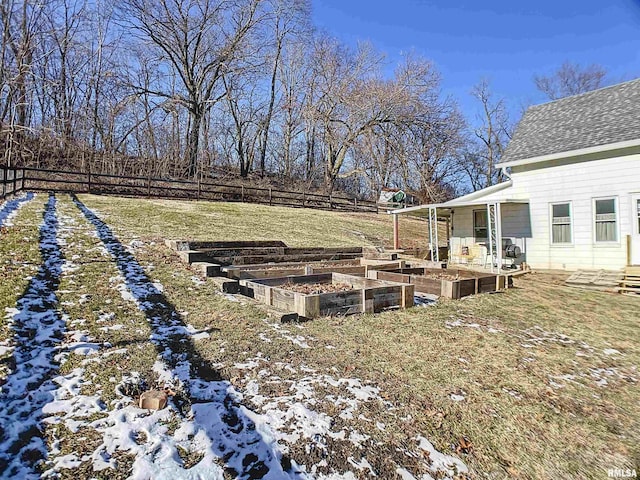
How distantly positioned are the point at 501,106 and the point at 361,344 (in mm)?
40262

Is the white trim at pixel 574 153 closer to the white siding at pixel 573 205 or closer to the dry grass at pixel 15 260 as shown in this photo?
the white siding at pixel 573 205

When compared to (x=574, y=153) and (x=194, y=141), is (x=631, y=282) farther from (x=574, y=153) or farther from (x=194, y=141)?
(x=194, y=141)

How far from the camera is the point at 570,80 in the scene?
35.0 metres

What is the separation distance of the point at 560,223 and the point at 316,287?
356 inches

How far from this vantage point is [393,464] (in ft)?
7.72

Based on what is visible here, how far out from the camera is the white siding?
10.2m

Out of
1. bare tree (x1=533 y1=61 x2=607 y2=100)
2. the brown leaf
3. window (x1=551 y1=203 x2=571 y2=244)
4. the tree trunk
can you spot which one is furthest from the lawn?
bare tree (x1=533 y1=61 x2=607 y2=100)

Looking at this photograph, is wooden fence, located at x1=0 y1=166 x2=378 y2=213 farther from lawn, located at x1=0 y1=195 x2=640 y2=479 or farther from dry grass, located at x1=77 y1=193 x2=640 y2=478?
dry grass, located at x1=77 y1=193 x2=640 y2=478

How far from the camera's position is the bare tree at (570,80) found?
111ft

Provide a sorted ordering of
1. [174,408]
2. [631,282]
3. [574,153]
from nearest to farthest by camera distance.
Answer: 1. [174,408]
2. [631,282]
3. [574,153]

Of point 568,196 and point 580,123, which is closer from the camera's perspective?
point 568,196

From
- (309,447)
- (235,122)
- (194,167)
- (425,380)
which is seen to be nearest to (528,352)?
(425,380)

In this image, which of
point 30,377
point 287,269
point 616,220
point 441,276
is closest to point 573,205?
point 616,220

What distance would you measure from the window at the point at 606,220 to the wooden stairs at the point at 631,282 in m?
1.42
